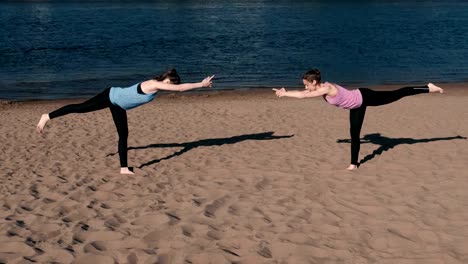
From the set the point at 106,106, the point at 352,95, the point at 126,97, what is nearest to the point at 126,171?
the point at 106,106

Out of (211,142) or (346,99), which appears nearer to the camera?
(346,99)

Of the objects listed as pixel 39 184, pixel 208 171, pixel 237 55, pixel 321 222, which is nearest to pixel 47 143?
pixel 39 184

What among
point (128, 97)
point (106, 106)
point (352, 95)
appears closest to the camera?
point (128, 97)

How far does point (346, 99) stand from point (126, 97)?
353cm

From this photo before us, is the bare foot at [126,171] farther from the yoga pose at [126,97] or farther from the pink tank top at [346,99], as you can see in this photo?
the pink tank top at [346,99]

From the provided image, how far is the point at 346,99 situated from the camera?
8.59 meters

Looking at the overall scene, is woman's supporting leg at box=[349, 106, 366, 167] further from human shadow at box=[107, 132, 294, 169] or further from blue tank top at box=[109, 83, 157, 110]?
blue tank top at box=[109, 83, 157, 110]

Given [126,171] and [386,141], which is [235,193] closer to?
[126,171]

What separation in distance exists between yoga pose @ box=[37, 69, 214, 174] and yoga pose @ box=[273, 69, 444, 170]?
60.9 inches

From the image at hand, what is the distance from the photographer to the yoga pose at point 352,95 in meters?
8.36

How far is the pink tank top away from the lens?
27.9 ft

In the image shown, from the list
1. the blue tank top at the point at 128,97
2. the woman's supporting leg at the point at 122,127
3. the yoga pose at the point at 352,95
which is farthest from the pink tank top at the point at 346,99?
the woman's supporting leg at the point at 122,127

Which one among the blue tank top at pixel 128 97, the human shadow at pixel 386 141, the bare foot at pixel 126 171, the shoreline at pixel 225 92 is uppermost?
the blue tank top at pixel 128 97

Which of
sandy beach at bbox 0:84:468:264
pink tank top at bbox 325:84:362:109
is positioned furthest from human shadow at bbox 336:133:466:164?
pink tank top at bbox 325:84:362:109
